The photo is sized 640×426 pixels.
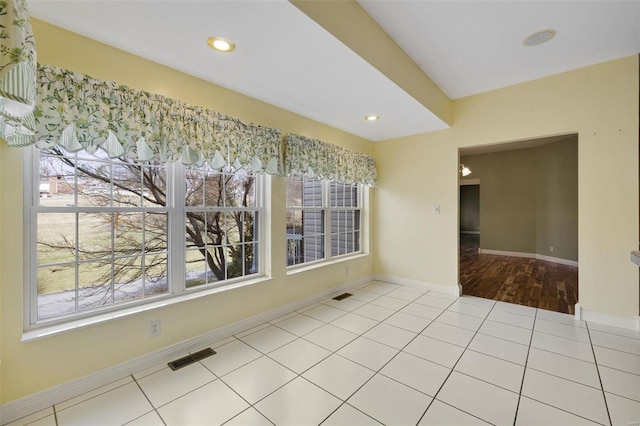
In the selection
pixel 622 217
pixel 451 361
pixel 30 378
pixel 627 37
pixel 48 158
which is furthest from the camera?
pixel 622 217

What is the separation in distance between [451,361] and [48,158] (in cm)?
352

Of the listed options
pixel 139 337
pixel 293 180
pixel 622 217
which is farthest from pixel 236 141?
pixel 622 217

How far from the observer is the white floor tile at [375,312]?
3.26 metres

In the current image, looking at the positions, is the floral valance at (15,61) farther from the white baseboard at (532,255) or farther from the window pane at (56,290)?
the white baseboard at (532,255)

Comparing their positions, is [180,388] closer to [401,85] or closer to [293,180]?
[293,180]

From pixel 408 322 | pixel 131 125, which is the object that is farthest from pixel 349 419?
pixel 131 125

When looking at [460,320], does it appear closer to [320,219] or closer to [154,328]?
[320,219]

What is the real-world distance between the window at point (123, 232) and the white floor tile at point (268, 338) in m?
0.63

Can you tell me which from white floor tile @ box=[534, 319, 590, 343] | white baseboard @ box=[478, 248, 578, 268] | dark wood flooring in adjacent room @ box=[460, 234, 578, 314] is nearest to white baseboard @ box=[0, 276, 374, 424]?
white floor tile @ box=[534, 319, 590, 343]

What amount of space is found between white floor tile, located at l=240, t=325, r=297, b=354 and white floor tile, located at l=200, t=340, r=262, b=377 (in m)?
0.07

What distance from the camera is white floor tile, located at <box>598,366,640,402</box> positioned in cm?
190

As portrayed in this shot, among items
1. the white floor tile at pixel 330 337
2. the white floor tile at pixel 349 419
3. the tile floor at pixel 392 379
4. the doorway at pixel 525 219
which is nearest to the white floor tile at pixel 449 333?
the tile floor at pixel 392 379

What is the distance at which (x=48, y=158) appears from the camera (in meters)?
1.95

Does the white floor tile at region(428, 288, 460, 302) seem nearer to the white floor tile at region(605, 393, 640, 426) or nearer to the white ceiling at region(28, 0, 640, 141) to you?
the white floor tile at region(605, 393, 640, 426)
